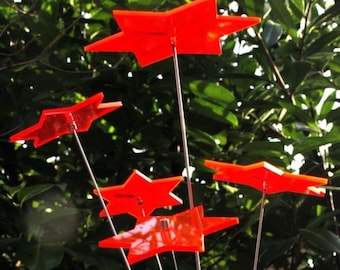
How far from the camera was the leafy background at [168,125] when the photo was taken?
97cm

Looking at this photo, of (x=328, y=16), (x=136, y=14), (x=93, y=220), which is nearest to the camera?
(x=136, y=14)

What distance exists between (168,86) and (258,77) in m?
0.15

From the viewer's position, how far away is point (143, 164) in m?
1.09

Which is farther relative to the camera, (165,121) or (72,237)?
(165,121)

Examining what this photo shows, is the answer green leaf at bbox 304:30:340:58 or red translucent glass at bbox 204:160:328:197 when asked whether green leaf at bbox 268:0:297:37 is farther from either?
red translucent glass at bbox 204:160:328:197

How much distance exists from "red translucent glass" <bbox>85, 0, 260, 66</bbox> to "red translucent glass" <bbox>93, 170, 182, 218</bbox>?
112 mm

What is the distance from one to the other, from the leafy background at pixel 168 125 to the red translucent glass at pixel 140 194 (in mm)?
266

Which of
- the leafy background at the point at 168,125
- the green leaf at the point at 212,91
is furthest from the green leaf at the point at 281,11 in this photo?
the green leaf at the point at 212,91

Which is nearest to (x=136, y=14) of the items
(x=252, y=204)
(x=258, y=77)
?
(x=258, y=77)

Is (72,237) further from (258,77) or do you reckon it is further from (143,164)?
(258,77)

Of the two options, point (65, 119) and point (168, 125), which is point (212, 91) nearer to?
point (168, 125)

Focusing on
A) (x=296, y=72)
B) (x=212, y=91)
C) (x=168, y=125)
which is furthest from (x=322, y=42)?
(x=168, y=125)

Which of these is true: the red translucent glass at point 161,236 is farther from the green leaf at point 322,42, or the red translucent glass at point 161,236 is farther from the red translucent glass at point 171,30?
the green leaf at point 322,42

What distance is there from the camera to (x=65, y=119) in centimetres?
61
